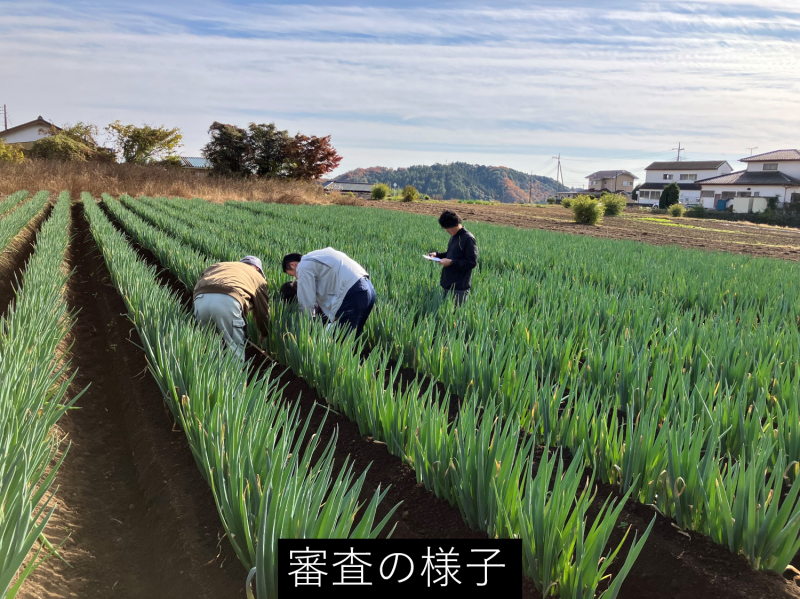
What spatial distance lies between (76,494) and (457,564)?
204 centimetres

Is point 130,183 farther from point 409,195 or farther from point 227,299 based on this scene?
point 227,299

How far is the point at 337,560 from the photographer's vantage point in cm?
163

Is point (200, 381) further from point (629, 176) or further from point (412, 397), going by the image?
point (629, 176)

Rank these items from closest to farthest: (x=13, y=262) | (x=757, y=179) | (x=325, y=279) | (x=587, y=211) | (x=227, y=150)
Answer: (x=325, y=279)
(x=13, y=262)
(x=587, y=211)
(x=227, y=150)
(x=757, y=179)

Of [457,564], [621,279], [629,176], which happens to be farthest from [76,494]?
[629,176]

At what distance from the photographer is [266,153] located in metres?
34.0

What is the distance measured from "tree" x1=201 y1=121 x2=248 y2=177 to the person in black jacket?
29.4 meters

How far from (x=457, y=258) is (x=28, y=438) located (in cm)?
399

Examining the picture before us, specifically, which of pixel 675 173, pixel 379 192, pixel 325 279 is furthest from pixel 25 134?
pixel 675 173

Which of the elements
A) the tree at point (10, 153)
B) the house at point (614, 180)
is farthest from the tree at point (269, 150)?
the house at point (614, 180)

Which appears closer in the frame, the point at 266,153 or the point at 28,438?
the point at 28,438

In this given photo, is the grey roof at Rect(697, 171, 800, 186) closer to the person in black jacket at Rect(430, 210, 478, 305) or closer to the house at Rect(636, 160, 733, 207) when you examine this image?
the house at Rect(636, 160, 733, 207)

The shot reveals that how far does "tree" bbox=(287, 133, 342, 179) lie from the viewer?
113 feet

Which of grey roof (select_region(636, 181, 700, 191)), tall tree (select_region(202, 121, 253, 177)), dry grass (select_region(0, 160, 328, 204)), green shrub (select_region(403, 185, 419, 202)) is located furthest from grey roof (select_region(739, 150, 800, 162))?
tall tree (select_region(202, 121, 253, 177))
